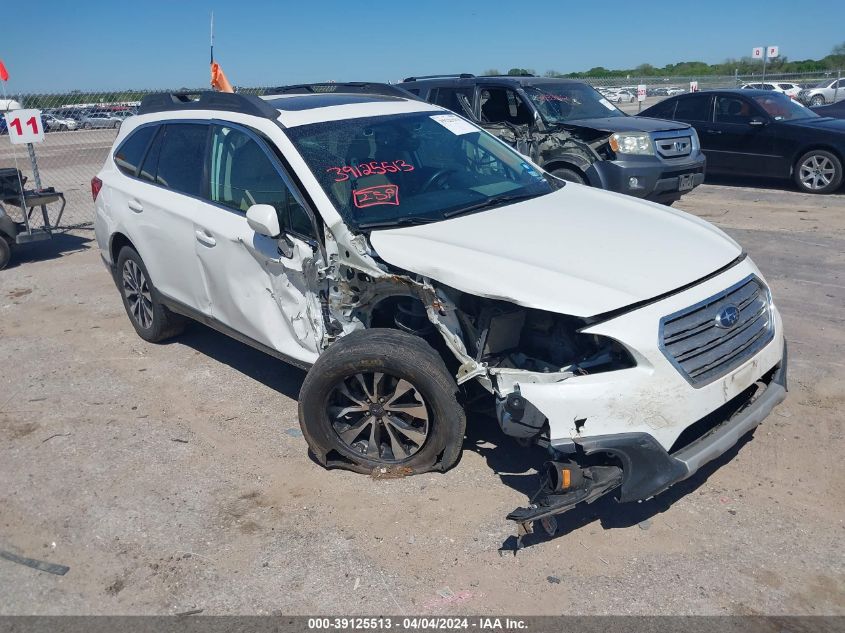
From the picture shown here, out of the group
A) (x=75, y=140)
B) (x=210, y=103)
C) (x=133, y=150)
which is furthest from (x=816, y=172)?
(x=75, y=140)

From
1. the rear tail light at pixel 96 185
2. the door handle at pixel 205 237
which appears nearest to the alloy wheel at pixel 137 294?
the rear tail light at pixel 96 185

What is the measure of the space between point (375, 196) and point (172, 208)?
173 cm

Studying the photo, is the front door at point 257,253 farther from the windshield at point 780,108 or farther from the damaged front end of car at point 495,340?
the windshield at point 780,108

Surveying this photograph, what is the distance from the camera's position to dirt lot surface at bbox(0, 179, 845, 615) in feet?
10.3

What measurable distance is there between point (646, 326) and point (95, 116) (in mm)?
17654

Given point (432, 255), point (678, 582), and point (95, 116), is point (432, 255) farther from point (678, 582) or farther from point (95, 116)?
point (95, 116)

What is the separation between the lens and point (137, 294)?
6016 millimetres

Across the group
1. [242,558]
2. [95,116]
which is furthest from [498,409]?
[95,116]

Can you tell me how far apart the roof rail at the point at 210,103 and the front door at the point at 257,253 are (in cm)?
15

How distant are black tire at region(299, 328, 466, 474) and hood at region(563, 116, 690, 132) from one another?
21.6 feet

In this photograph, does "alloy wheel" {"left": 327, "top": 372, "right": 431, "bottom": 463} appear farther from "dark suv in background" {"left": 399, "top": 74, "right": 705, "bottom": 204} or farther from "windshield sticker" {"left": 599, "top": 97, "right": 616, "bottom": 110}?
"windshield sticker" {"left": 599, "top": 97, "right": 616, "bottom": 110}

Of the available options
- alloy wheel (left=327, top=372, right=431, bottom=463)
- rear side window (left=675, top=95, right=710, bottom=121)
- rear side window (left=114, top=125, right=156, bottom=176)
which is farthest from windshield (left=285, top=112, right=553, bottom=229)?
rear side window (left=675, top=95, right=710, bottom=121)

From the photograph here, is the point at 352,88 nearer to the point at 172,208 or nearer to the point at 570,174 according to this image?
the point at 172,208

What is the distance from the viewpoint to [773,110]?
1180 cm
